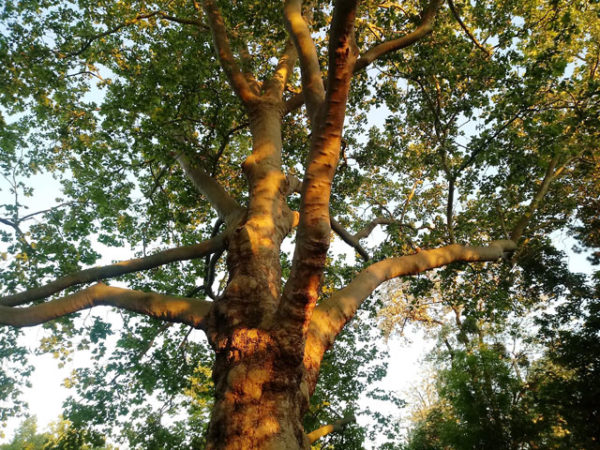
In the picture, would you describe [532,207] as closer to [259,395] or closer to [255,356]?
[255,356]

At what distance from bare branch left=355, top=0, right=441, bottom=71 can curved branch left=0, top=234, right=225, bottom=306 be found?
3.19m

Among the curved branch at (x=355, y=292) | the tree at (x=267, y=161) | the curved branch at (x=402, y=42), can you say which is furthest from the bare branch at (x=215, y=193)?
the curved branch at (x=402, y=42)

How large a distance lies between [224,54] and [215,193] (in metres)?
2.28

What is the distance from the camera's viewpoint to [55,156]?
29.6ft

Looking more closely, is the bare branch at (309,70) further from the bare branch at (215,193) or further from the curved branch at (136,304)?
the curved branch at (136,304)

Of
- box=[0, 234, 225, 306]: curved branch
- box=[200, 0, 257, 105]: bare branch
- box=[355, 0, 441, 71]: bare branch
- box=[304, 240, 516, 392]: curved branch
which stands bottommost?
box=[304, 240, 516, 392]: curved branch

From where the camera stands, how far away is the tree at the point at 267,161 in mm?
2418

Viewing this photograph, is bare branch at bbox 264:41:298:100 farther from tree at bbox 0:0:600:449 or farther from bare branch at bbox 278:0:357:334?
bare branch at bbox 278:0:357:334

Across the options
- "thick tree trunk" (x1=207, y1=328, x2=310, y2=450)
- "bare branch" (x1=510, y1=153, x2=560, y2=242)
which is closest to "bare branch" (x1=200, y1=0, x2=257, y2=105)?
"thick tree trunk" (x1=207, y1=328, x2=310, y2=450)

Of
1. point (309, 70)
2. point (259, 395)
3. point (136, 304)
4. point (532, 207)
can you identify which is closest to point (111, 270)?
point (136, 304)

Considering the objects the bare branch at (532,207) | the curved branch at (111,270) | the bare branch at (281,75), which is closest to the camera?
the curved branch at (111,270)

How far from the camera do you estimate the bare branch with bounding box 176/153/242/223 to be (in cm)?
483

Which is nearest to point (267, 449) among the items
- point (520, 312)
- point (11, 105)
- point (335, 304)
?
point (335, 304)

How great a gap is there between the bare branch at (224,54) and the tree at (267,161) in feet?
0.13
